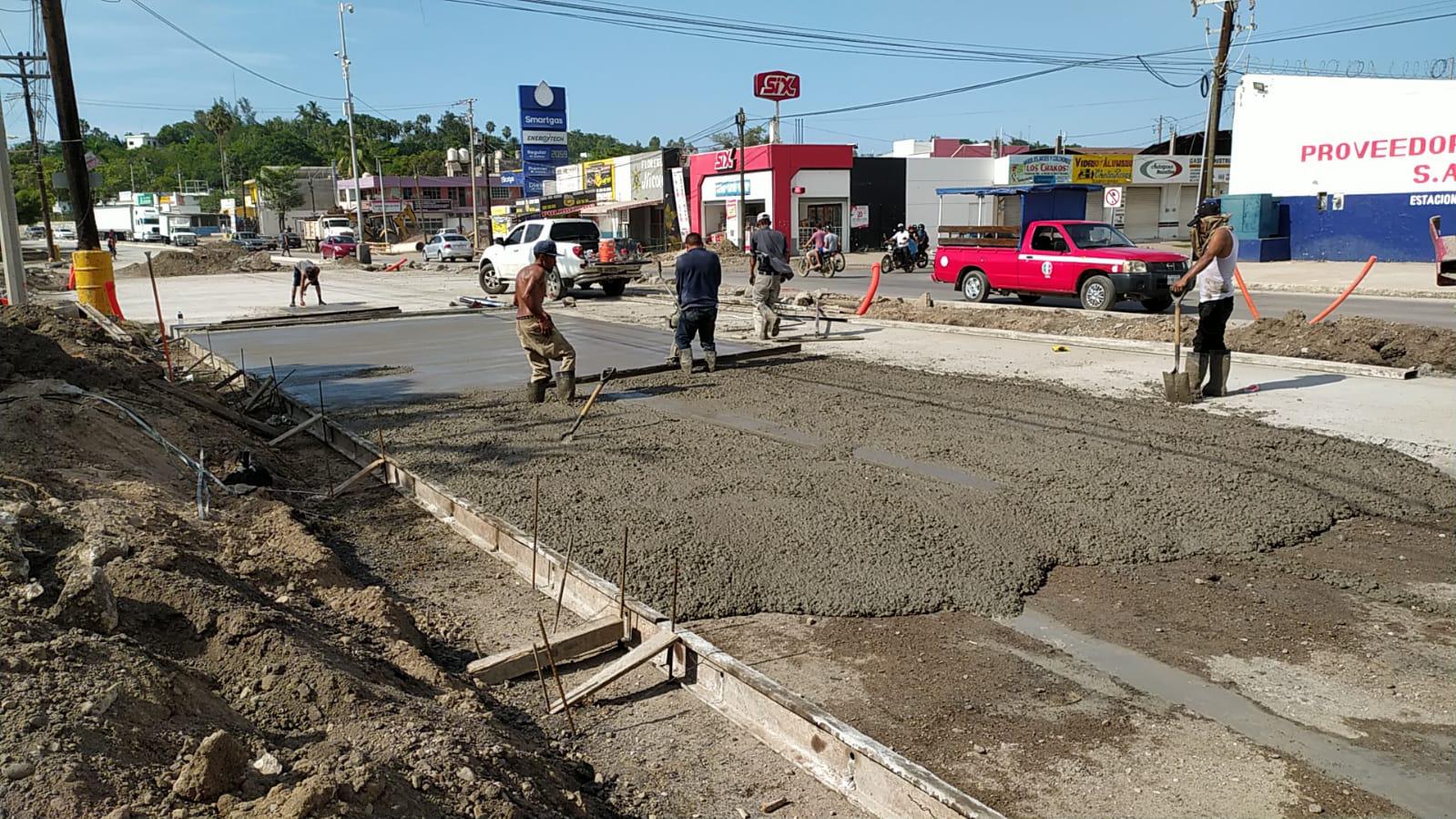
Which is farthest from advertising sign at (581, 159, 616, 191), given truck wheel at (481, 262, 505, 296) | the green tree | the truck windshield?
the green tree

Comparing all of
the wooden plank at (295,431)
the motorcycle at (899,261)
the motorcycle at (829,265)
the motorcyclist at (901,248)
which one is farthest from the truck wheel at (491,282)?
the wooden plank at (295,431)

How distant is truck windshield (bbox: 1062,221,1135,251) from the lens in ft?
63.5

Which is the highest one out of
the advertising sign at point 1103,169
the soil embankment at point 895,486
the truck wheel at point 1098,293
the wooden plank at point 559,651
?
the advertising sign at point 1103,169

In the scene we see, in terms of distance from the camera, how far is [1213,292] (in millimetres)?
9781

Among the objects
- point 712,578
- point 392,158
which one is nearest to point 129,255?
point 392,158

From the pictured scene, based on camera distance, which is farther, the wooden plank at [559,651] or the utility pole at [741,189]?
the utility pole at [741,189]

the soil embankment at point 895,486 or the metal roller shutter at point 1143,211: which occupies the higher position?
the metal roller shutter at point 1143,211

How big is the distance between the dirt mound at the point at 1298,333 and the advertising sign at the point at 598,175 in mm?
47117

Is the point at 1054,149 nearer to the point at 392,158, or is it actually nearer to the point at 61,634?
the point at 61,634

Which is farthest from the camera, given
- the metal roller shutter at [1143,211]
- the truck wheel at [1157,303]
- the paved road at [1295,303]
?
the metal roller shutter at [1143,211]

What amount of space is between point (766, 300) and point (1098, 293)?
724cm

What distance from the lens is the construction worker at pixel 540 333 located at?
1014cm

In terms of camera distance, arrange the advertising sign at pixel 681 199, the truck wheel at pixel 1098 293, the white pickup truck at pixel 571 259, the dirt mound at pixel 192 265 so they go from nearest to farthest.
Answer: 1. the truck wheel at pixel 1098 293
2. the white pickup truck at pixel 571 259
3. the dirt mound at pixel 192 265
4. the advertising sign at pixel 681 199

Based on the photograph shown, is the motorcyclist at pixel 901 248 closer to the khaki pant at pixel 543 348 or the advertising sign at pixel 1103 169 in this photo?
the advertising sign at pixel 1103 169
